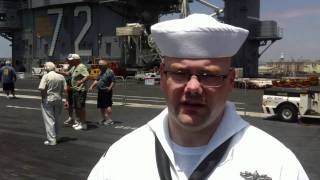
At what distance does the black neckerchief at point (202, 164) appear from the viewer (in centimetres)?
212

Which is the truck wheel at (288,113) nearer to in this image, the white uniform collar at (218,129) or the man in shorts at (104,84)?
the man in shorts at (104,84)

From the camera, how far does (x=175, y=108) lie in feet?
7.19

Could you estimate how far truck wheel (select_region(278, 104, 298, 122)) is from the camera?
16344 mm

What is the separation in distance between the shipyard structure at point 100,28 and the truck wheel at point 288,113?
33169 millimetres

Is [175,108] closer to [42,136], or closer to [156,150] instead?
[156,150]

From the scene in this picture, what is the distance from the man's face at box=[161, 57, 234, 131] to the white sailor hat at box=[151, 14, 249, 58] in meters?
0.04

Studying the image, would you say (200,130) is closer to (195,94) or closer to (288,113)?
(195,94)

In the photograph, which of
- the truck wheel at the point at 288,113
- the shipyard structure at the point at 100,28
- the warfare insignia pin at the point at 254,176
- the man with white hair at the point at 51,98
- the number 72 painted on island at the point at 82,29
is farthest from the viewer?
the number 72 painted on island at the point at 82,29

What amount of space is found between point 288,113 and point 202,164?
14.9 meters

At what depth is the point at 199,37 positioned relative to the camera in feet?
7.11

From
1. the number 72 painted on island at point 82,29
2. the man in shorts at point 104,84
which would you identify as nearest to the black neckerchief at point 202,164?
the man in shorts at point 104,84

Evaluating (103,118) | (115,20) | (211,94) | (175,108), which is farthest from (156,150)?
(115,20)

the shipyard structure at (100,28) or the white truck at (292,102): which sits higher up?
the shipyard structure at (100,28)

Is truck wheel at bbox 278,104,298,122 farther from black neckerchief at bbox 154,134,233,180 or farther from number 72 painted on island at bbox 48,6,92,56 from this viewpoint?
number 72 painted on island at bbox 48,6,92,56
